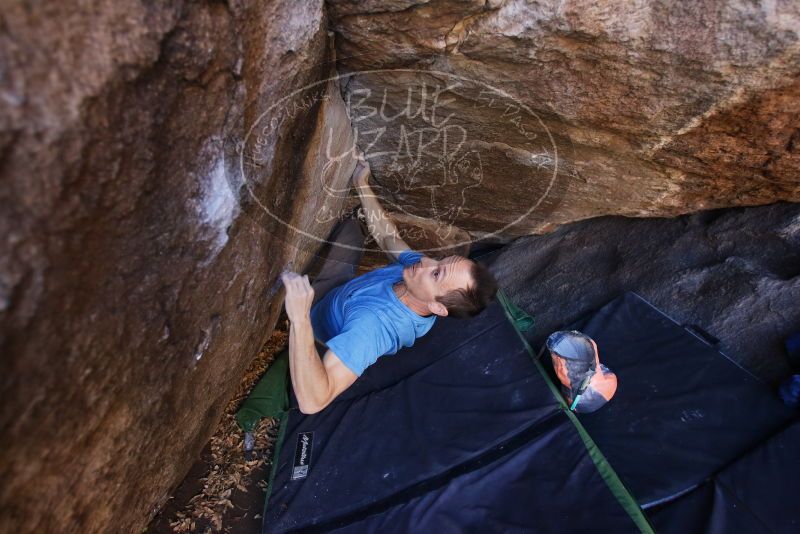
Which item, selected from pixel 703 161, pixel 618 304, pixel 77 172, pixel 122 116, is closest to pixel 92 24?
pixel 122 116

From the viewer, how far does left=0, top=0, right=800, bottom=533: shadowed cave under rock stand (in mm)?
1348

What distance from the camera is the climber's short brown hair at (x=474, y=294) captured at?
2869 millimetres

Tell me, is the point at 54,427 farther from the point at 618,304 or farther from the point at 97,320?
the point at 618,304

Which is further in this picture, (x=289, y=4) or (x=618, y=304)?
(x=618, y=304)

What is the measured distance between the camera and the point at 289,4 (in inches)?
80.3

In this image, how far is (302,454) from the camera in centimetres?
320

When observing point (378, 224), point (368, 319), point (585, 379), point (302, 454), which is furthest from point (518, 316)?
point (302, 454)

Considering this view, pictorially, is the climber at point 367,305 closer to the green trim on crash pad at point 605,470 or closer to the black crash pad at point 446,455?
the black crash pad at point 446,455

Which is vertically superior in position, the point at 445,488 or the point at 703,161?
the point at 703,161

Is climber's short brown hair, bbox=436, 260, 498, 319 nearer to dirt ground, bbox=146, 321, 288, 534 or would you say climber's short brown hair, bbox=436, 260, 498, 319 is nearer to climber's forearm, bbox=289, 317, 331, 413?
climber's forearm, bbox=289, 317, 331, 413

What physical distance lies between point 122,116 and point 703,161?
3.06 m

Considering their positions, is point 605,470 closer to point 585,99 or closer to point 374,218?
point 585,99

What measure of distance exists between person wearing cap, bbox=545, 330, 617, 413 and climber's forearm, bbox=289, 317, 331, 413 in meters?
1.60

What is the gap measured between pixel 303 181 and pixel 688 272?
2652 millimetres
